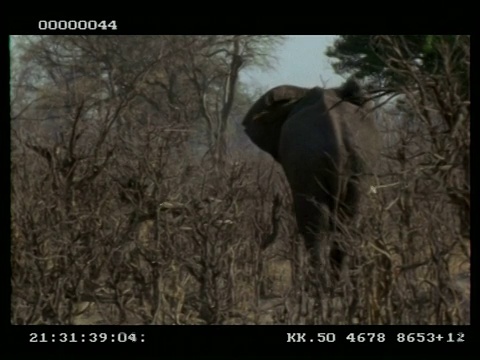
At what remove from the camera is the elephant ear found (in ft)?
23.9

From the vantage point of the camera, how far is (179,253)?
4.79m

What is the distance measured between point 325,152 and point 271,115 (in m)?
1.23

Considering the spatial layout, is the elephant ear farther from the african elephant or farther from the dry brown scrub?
the dry brown scrub

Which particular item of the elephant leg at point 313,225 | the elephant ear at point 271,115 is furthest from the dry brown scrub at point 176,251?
the elephant ear at point 271,115

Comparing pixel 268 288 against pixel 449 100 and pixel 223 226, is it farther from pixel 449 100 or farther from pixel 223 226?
pixel 449 100

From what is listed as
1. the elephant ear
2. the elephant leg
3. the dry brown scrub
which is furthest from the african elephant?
the dry brown scrub

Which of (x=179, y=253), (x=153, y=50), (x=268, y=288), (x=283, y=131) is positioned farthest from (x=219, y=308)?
(x=153, y=50)

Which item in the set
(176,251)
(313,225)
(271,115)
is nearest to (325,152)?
(313,225)

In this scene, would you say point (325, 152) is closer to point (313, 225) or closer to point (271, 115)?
point (313, 225)

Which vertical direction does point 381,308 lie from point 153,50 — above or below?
below

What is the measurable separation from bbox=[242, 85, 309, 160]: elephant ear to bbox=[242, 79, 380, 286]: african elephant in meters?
0.13

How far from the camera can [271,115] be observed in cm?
745

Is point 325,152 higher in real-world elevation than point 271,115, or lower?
lower

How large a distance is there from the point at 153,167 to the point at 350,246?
1.26 metres
